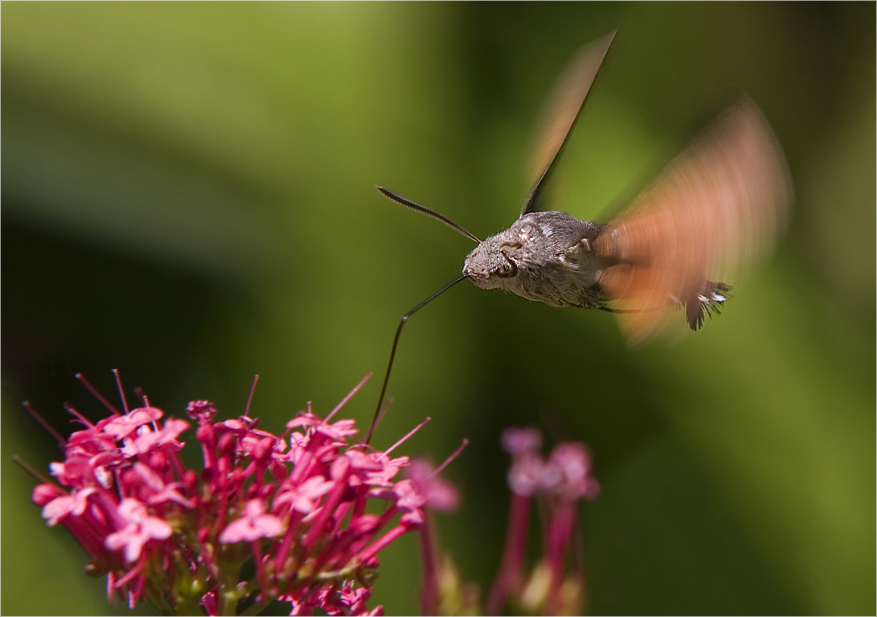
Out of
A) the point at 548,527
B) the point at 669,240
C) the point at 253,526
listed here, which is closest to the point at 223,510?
the point at 253,526

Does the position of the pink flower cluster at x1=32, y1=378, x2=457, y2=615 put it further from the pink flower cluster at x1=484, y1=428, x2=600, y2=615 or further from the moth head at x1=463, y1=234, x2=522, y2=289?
the pink flower cluster at x1=484, y1=428, x2=600, y2=615

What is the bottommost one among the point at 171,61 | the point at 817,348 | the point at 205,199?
the point at 205,199

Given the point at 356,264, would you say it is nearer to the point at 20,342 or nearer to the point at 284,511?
the point at 20,342

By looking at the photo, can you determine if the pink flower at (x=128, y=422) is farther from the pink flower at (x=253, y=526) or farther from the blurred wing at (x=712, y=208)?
the blurred wing at (x=712, y=208)

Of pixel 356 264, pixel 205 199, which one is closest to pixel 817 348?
pixel 356 264

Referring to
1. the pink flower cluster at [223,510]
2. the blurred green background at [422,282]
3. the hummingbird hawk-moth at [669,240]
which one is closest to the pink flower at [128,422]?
the pink flower cluster at [223,510]

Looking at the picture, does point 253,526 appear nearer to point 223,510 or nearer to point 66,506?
point 223,510
